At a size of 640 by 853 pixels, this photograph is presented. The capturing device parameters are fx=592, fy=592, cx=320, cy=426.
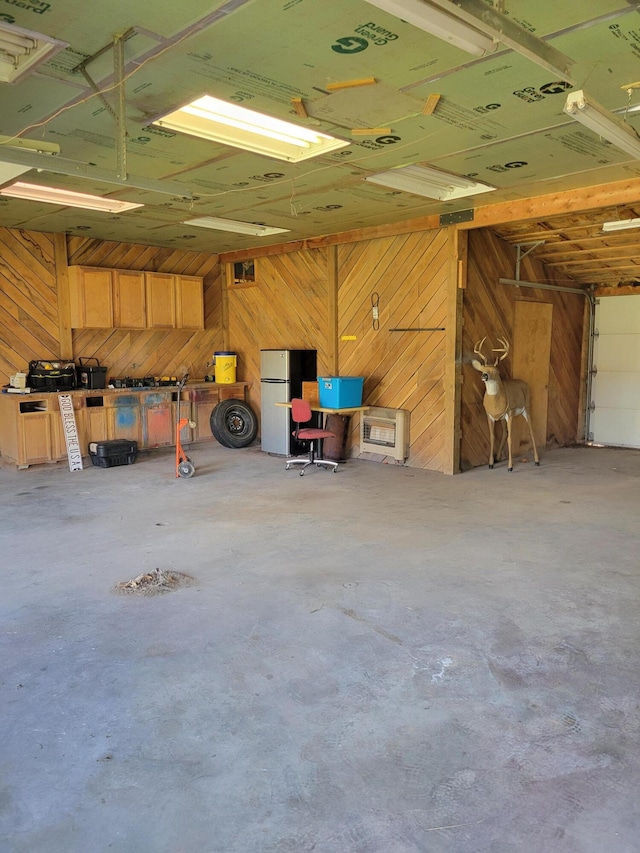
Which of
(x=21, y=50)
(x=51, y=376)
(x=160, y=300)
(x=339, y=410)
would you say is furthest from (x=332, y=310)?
(x=21, y=50)

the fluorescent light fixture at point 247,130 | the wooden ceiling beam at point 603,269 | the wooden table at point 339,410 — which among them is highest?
the fluorescent light fixture at point 247,130

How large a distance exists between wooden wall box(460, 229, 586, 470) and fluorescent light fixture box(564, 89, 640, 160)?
3.45m

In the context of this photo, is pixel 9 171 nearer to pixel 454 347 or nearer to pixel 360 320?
pixel 360 320

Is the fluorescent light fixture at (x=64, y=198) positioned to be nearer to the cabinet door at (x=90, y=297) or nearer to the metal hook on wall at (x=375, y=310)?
the cabinet door at (x=90, y=297)

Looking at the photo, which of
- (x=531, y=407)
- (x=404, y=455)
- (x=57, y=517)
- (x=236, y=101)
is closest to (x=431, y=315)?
(x=404, y=455)

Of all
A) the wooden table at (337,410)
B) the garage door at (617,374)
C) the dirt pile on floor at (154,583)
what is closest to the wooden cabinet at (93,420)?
the wooden table at (337,410)

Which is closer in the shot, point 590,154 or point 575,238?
point 590,154

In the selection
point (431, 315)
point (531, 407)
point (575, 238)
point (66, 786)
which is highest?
point (575, 238)

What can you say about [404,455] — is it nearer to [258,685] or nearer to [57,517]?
[57,517]

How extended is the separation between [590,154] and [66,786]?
5.13m

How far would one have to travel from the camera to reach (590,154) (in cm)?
457

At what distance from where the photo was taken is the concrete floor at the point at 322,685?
1.92m

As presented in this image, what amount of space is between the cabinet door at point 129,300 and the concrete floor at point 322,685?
3.84m

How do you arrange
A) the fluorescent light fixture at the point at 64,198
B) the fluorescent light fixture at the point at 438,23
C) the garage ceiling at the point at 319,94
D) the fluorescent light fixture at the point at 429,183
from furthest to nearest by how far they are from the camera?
the fluorescent light fixture at the point at 64,198 < the fluorescent light fixture at the point at 429,183 < the garage ceiling at the point at 319,94 < the fluorescent light fixture at the point at 438,23
